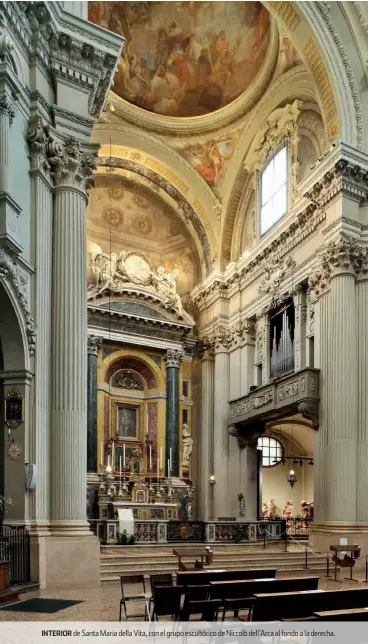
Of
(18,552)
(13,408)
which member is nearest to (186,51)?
(13,408)

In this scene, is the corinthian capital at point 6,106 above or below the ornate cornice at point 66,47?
below

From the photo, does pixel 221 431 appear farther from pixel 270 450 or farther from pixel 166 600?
pixel 166 600

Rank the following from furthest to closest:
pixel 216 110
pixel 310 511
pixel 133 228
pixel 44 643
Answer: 1. pixel 310 511
2. pixel 133 228
3. pixel 216 110
4. pixel 44 643

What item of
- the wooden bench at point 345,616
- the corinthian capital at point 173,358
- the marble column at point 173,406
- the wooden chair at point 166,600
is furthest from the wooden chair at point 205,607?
the corinthian capital at point 173,358

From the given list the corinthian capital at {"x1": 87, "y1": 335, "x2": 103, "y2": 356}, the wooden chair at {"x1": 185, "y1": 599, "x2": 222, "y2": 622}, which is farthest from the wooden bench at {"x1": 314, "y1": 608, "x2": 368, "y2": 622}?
the corinthian capital at {"x1": 87, "y1": 335, "x2": 103, "y2": 356}

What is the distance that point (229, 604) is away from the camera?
7930mm

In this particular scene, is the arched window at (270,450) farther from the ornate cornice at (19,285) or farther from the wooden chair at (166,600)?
the wooden chair at (166,600)

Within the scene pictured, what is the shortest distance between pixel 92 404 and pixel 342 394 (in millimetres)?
9289

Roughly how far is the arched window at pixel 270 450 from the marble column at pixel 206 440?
233 inches

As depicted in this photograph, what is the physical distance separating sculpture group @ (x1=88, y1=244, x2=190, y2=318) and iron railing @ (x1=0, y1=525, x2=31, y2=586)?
1458 cm

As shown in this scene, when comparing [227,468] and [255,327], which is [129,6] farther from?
[227,468]

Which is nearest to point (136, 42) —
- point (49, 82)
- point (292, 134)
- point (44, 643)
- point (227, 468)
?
point (292, 134)

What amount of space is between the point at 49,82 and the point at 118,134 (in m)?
12.9

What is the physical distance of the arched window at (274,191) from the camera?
24.9 metres
